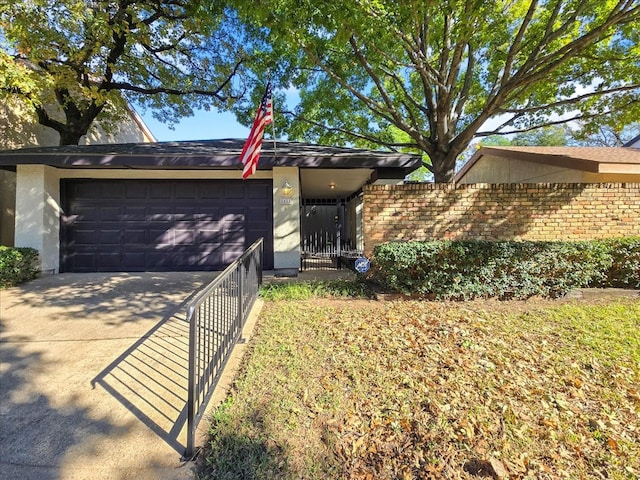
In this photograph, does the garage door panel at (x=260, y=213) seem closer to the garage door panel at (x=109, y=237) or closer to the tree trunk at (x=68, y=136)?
the garage door panel at (x=109, y=237)

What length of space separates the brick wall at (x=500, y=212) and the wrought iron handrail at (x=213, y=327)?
2845 millimetres

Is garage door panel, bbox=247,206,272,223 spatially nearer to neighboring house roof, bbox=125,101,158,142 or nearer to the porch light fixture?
the porch light fixture

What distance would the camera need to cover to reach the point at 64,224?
320 inches

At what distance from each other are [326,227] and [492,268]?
29.1ft

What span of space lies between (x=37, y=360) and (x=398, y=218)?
561 centimetres

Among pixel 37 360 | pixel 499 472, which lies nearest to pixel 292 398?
pixel 499 472

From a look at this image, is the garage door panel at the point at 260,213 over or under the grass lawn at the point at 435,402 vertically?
over

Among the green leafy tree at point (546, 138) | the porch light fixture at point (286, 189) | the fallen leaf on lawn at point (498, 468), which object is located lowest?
the fallen leaf on lawn at point (498, 468)

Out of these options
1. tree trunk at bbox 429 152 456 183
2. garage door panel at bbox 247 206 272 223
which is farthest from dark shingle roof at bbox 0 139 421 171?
garage door panel at bbox 247 206 272 223

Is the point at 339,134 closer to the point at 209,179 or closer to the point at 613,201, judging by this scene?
the point at 209,179

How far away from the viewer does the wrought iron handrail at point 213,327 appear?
2.09m

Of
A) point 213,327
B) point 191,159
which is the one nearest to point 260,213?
point 191,159

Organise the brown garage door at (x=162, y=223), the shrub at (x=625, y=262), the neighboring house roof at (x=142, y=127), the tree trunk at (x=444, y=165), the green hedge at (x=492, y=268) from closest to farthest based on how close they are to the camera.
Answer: the green hedge at (x=492, y=268) < the shrub at (x=625, y=262) < the tree trunk at (x=444, y=165) < the brown garage door at (x=162, y=223) < the neighboring house roof at (x=142, y=127)

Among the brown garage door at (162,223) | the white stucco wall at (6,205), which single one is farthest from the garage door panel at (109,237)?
the white stucco wall at (6,205)
